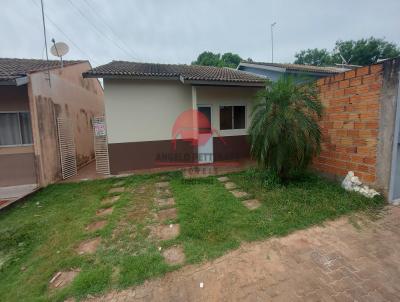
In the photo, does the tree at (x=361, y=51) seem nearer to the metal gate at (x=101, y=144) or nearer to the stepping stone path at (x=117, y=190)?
the metal gate at (x=101, y=144)

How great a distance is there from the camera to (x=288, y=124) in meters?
4.32

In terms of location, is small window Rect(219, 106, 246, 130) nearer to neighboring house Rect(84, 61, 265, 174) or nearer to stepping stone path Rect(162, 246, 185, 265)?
neighboring house Rect(84, 61, 265, 174)

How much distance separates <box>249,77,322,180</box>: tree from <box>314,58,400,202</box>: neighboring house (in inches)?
18.6

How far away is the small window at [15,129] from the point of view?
5.75 m

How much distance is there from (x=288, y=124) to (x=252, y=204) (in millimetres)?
1988

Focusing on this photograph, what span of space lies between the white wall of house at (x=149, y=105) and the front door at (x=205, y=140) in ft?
0.66

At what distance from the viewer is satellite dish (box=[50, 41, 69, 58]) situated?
692 cm

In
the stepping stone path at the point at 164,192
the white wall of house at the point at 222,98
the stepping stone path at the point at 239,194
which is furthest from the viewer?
the white wall of house at the point at 222,98

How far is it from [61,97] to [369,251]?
929 cm

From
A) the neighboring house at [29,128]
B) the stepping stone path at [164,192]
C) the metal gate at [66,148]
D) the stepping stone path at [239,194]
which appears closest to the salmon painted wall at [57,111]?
the neighboring house at [29,128]

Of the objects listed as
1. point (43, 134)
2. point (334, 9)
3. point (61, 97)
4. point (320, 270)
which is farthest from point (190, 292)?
point (334, 9)

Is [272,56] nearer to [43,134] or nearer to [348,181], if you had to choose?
[348,181]

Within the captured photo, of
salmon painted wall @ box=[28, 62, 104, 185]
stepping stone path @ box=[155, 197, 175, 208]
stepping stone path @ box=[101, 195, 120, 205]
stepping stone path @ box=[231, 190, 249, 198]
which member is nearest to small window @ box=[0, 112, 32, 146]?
salmon painted wall @ box=[28, 62, 104, 185]

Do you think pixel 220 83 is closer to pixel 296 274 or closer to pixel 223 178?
pixel 223 178
